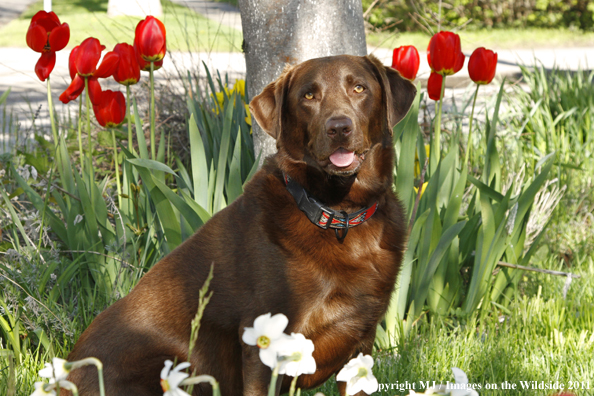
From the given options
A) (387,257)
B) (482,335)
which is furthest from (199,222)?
(482,335)

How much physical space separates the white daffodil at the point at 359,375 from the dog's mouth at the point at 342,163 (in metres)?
0.94

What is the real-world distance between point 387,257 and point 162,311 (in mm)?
846

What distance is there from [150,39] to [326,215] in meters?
1.33

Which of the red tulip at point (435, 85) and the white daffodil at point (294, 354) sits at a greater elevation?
the red tulip at point (435, 85)

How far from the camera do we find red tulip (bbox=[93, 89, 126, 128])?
2.82 meters

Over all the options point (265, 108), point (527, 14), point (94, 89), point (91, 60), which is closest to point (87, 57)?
point (91, 60)

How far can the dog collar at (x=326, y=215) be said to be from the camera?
2066mm

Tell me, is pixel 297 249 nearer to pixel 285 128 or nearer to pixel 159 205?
pixel 285 128

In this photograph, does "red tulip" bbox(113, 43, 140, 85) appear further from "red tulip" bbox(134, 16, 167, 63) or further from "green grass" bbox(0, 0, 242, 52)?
"green grass" bbox(0, 0, 242, 52)

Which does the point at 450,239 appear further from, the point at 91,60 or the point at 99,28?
the point at 99,28

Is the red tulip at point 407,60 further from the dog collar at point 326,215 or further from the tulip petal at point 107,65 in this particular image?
the tulip petal at point 107,65

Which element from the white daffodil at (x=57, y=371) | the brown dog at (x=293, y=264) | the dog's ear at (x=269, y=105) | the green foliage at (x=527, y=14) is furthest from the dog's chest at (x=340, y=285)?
the green foliage at (x=527, y=14)

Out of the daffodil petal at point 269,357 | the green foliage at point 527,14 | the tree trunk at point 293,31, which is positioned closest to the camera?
the daffodil petal at point 269,357

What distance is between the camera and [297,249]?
6.61 ft
